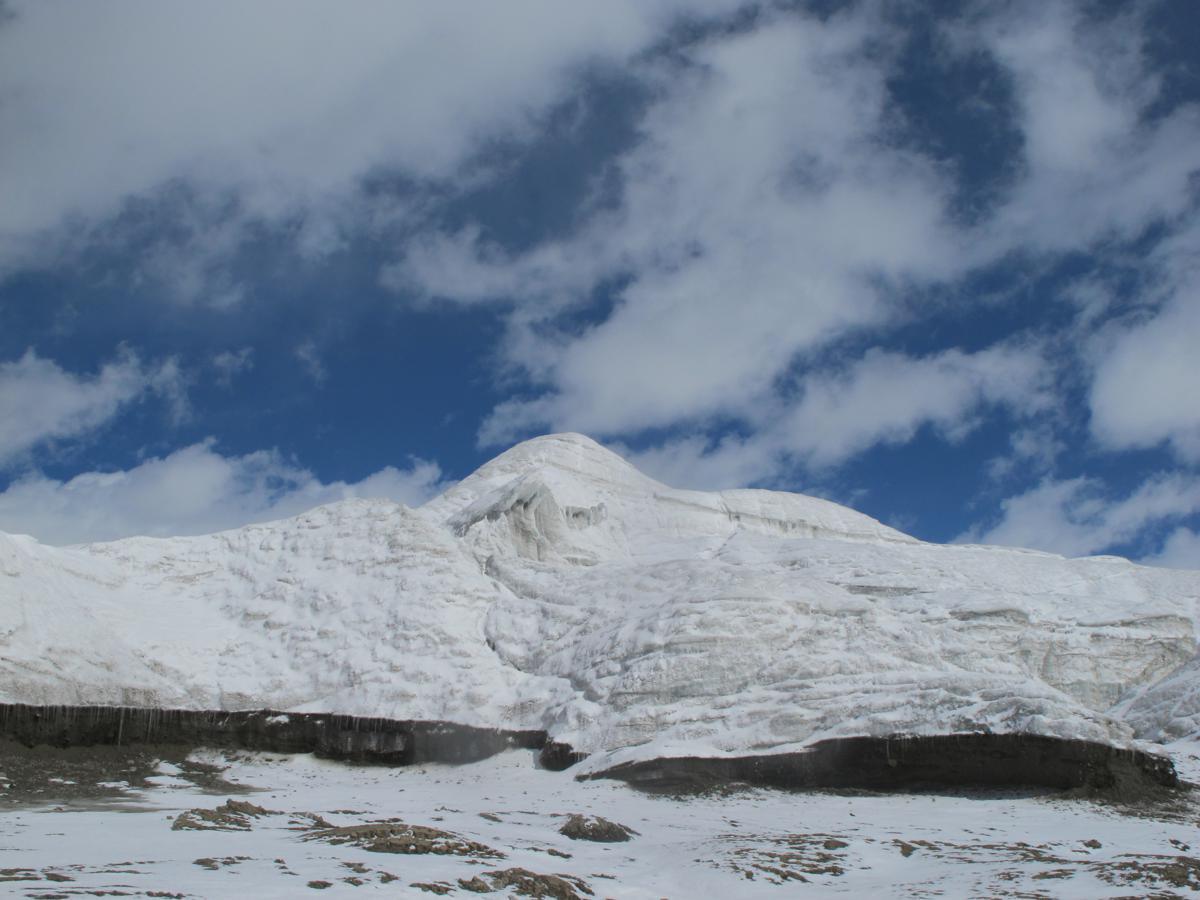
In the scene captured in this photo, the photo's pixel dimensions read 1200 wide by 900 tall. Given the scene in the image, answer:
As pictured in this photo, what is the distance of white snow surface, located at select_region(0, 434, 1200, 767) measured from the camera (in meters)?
39.2

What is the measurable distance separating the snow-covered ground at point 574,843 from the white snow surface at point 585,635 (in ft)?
17.0

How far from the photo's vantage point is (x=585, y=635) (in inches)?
1930

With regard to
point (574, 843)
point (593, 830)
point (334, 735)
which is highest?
point (334, 735)

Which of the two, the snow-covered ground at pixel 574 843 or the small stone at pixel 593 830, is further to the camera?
the small stone at pixel 593 830

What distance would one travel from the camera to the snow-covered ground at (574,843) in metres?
16.6

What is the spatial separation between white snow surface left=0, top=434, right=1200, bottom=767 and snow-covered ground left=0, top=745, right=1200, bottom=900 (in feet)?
17.0

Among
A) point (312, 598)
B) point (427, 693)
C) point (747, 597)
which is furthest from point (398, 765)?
point (747, 597)

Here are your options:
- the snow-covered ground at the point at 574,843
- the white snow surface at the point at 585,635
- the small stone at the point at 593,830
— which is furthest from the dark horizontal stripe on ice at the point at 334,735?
the small stone at the point at 593,830

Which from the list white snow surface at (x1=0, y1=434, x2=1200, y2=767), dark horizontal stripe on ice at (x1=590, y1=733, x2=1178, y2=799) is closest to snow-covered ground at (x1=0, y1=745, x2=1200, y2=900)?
dark horizontal stripe on ice at (x1=590, y1=733, x2=1178, y2=799)

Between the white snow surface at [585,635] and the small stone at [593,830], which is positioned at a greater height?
the white snow surface at [585,635]

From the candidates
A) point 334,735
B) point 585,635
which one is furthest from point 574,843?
point 585,635

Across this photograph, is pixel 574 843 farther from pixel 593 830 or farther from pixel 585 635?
pixel 585 635

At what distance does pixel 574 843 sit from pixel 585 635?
25.7 metres

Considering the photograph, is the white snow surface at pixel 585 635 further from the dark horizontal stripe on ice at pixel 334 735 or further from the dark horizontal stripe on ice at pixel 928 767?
the dark horizontal stripe on ice at pixel 334 735
